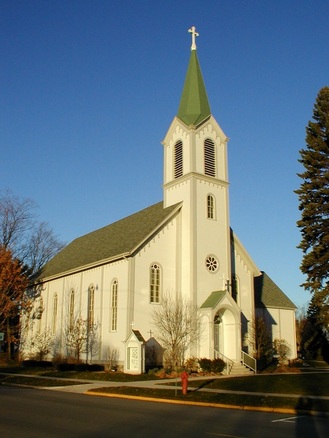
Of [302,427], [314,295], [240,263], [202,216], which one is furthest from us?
[240,263]

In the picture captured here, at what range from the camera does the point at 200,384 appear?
2373cm

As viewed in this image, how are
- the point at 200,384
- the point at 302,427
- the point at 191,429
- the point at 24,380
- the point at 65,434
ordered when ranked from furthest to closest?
the point at 24,380 < the point at 200,384 < the point at 302,427 < the point at 191,429 < the point at 65,434

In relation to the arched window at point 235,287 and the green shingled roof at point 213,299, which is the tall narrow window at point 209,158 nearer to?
the arched window at point 235,287

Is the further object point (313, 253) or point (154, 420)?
point (313, 253)

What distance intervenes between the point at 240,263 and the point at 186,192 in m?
7.64

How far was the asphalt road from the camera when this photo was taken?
11.0 m

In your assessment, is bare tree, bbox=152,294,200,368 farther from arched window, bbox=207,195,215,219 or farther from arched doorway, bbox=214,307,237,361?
arched window, bbox=207,195,215,219

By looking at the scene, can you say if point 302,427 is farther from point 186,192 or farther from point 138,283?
point 186,192

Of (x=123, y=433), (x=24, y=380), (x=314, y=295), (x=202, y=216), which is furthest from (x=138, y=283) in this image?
(x=123, y=433)

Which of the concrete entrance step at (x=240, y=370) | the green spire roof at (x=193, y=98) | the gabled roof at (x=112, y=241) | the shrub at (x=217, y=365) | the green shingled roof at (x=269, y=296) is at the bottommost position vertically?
the concrete entrance step at (x=240, y=370)

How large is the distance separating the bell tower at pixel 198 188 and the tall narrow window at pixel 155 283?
190 centimetres

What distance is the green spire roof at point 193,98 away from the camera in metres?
38.2

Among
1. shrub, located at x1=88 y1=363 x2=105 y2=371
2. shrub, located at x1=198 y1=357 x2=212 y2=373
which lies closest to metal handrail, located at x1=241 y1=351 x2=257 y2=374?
shrub, located at x1=198 y1=357 x2=212 y2=373

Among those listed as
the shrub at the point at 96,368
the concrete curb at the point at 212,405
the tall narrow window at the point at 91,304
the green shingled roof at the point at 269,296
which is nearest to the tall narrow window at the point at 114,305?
the shrub at the point at 96,368
